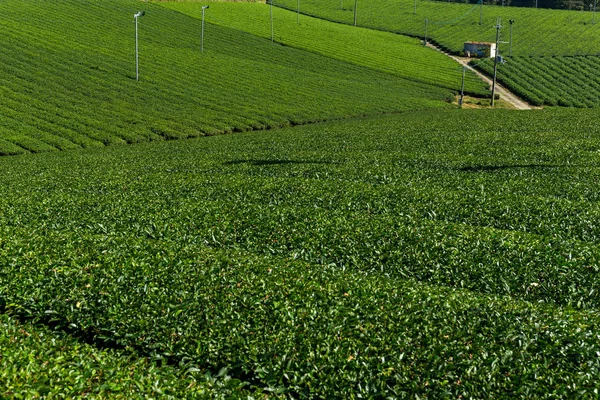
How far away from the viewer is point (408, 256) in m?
19.2

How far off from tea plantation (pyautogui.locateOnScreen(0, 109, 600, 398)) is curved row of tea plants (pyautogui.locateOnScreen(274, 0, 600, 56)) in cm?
13470

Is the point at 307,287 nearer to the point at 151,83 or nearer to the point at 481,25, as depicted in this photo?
the point at 151,83

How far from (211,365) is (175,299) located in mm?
2437

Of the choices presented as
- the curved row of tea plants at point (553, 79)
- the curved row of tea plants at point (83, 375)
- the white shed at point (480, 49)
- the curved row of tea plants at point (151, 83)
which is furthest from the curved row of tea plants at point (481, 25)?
the curved row of tea plants at point (83, 375)

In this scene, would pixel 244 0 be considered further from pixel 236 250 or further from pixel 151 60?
pixel 236 250

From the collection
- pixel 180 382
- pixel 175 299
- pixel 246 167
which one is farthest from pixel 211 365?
pixel 246 167

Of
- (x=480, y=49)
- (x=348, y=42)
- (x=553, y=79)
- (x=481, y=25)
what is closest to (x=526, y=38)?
(x=481, y=25)

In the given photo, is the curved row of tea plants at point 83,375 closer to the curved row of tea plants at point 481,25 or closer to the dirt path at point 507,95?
the dirt path at point 507,95

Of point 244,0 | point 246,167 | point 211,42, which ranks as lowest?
point 246,167

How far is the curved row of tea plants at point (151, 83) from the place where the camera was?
70.6 meters

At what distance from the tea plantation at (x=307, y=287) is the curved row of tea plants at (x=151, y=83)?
4070cm

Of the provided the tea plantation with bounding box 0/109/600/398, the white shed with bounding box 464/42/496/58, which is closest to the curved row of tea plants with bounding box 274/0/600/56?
the white shed with bounding box 464/42/496/58

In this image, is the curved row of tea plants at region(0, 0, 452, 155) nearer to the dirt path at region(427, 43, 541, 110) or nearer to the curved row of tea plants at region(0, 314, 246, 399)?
the dirt path at region(427, 43, 541, 110)

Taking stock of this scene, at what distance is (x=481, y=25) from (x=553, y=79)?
194 ft
